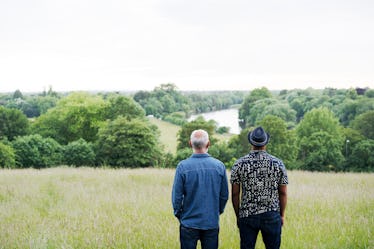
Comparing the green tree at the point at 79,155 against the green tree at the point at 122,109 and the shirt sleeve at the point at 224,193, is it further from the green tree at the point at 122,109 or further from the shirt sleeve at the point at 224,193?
the shirt sleeve at the point at 224,193

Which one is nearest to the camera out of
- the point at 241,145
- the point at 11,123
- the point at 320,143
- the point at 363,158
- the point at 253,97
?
the point at 363,158

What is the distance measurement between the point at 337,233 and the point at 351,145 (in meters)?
51.0

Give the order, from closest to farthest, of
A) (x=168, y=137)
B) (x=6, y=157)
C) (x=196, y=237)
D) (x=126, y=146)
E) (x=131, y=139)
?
(x=196, y=237) < (x=6, y=157) < (x=126, y=146) < (x=131, y=139) < (x=168, y=137)

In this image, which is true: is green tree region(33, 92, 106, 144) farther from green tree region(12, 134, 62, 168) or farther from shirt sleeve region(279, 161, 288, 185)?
shirt sleeve region(279, 161, 288, 185)

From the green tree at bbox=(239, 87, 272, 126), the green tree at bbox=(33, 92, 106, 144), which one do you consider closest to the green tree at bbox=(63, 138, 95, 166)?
the green tree at bbox=(33, 92, 106, 144)

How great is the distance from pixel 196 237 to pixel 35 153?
41.4 metres

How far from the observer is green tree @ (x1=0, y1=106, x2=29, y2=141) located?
176 ft

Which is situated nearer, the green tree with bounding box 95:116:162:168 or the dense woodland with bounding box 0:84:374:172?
the green tree with bounding box 95:116:162:168

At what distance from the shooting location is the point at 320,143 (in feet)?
155

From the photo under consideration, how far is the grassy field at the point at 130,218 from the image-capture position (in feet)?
20.3

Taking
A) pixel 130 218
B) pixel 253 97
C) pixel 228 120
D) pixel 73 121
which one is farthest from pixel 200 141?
pixel 228 120

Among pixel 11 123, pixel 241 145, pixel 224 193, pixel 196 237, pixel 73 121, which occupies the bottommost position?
pixel 241 145

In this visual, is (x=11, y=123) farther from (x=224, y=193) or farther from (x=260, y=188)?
(x=260, y=188)

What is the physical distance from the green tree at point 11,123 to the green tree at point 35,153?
39.5 feet
